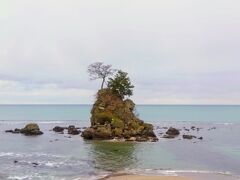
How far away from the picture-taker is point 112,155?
235 feet

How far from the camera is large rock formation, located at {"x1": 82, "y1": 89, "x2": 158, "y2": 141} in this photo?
9769 centimetres

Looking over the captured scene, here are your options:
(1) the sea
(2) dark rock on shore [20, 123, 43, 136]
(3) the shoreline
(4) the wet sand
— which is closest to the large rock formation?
(1) the sea

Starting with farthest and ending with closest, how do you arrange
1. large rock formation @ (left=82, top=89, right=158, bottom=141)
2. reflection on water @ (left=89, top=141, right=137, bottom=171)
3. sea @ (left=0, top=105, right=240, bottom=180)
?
large rock formation @ (left=82, top=89, right=158, bottom=141) → reflection on water @ (left=89, top=141, right=137, bottom=171) → sea @ (left=0, top=105, right=240, bottom=180)

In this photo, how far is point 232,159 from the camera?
232 feet

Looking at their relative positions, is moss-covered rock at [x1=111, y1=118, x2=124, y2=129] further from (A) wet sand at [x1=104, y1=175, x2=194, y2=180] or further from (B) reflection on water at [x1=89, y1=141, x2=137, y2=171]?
(A) wet sand at [x1=104, y1=175, x2=194, y2=180]

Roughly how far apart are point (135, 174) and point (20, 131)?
70.6 meters

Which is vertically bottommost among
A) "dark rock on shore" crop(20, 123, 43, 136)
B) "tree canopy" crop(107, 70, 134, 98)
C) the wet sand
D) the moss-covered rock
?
the wet sand

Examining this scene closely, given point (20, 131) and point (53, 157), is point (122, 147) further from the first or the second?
point (20, 131)

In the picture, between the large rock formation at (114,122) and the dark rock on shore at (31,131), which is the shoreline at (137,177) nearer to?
the large rock formation at (114,122)

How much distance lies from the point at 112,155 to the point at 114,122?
27775 mm

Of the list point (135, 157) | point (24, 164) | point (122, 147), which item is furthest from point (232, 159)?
point (24, 164)

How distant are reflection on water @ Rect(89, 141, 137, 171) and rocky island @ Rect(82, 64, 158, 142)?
7848 mm

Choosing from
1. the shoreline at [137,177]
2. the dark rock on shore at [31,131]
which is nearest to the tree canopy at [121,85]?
the dark rock on shore at [31,131]

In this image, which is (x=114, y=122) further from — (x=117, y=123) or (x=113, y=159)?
(x=113, y=159)
